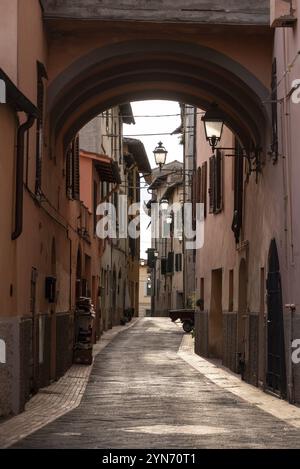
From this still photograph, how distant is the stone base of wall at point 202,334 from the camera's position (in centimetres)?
2653

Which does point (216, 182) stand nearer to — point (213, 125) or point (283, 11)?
point (213, 125)

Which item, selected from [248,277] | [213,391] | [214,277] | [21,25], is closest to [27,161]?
[21,25]

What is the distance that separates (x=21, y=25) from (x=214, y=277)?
14.5 metres

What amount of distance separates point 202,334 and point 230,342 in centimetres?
526

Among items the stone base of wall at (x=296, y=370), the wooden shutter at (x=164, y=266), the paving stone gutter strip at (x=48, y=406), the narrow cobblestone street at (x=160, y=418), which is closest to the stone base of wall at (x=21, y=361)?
the paving stone gutter strip at (x=48, y=406)

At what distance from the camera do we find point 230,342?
72.1 feet

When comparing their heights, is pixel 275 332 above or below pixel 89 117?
below

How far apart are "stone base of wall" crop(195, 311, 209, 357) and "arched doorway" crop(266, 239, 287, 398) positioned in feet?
33.2

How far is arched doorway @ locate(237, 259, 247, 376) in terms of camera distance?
19952 millimetres

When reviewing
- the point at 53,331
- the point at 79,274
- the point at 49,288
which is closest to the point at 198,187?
the point at 79,274

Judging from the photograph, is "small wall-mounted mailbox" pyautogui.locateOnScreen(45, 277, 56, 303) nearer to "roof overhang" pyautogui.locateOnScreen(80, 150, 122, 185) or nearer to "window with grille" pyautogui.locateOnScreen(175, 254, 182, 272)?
"roof overhang" pyautogui.locateOnScreen(80, 150, 122, 185)

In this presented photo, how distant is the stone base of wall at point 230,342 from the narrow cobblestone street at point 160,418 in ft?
3.20

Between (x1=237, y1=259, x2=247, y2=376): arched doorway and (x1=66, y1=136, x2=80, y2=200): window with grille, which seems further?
(x1=66, y1=136, x2=80, y2=200): window with grille

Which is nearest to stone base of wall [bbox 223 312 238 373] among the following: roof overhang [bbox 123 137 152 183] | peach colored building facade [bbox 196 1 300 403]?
peach colored building facade [bbox 196 1 300 403]
